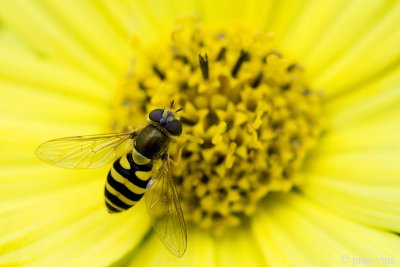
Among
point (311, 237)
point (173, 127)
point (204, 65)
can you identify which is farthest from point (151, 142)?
point (311, 237)

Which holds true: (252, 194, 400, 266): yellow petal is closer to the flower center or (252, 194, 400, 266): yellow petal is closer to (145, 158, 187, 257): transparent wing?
the flower center

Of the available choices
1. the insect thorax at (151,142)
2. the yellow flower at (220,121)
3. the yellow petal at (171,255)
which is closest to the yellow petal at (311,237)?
the yellow flower at (220,121)

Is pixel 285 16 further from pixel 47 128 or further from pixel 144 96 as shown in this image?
pixel 47 128

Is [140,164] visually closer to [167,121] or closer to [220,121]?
[167,121]

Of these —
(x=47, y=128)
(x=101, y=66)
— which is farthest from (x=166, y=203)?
(x=101, y=66)

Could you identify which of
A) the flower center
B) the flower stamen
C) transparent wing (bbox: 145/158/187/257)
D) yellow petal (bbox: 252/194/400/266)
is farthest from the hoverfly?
yellow petal (bbox: 252/194/400/266)

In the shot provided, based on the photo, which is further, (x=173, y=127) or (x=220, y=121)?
(x=220, y=121)
